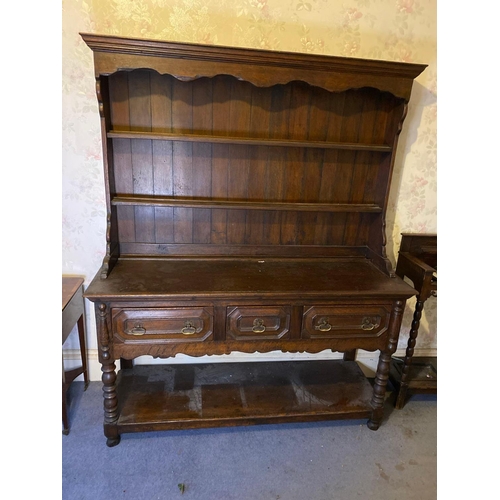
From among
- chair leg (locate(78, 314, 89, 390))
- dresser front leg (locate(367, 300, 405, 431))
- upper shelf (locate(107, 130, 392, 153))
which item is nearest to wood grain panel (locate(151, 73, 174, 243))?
upper shelf (locate(107, 130, 392, 153))

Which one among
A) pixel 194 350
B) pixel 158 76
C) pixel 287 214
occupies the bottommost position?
pixel 194 350

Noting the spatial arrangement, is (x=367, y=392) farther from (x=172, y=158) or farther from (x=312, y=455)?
(x=172, y=158)

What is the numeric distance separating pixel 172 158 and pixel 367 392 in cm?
162

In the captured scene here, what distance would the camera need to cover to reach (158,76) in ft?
5.22

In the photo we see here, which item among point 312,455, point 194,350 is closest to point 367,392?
point 312,455

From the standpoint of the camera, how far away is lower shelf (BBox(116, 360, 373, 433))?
1675 mm

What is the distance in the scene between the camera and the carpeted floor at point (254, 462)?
149 cm

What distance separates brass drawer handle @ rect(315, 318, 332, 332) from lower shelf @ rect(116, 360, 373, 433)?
468 millimetres

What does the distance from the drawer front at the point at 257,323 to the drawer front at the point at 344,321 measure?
0.34ft

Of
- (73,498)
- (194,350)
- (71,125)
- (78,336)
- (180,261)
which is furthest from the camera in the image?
(78,336)

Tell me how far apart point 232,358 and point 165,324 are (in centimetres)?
76

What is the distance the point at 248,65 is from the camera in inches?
56.1

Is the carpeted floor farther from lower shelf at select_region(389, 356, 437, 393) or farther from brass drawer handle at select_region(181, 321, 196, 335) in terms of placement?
brass drawer handle at select_region(181, 321, 196, 335)

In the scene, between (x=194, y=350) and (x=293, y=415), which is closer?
(x=194, y=350)
